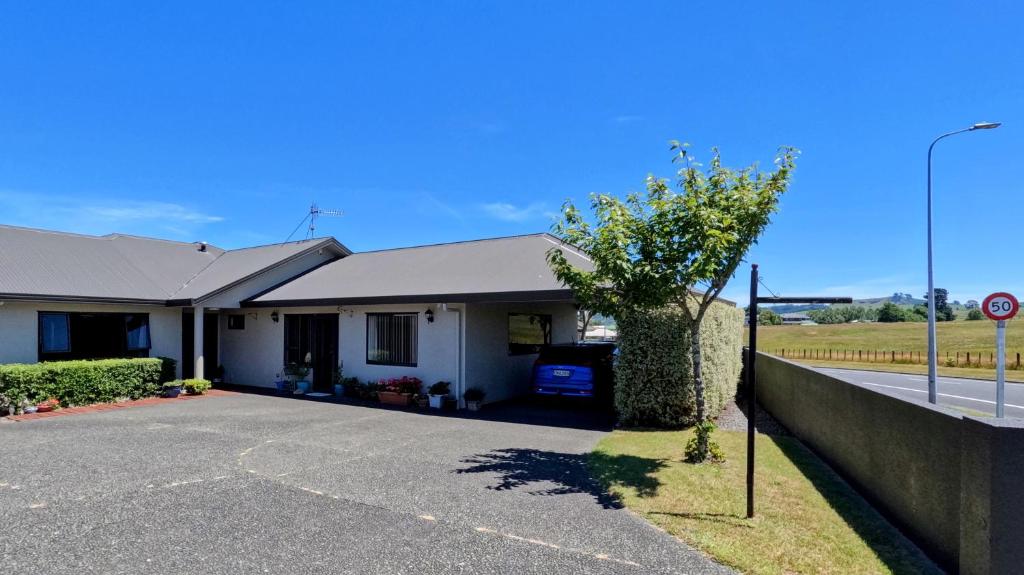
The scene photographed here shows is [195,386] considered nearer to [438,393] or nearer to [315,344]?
[315,344]

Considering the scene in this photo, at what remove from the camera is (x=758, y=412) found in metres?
11.9

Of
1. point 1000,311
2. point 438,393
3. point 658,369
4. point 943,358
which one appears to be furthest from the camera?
point 943,358

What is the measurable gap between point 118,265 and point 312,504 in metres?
14.2

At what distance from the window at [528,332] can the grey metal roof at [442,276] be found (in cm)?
180

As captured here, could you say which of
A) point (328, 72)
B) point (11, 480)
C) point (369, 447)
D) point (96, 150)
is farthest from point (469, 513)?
point (96, 150)

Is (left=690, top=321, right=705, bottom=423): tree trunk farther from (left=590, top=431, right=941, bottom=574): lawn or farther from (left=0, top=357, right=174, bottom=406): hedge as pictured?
(left=0, top=357, right=174, bottom=406): hedge

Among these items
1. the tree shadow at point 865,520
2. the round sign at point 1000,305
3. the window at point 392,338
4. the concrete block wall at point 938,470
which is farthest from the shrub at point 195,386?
the round sign at point 1000,305

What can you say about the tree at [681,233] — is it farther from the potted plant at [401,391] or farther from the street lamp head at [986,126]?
the street lamp head at [986,126]

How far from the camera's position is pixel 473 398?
1163 centimetres

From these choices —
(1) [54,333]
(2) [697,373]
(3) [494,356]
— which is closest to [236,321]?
(1) [54,333]

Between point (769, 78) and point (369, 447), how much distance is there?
420 inches

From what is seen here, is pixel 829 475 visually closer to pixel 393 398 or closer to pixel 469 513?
pixel 469 513

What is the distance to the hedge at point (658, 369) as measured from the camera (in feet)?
30.0

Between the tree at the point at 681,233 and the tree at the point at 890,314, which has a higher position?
the tree at the point at 681,233
